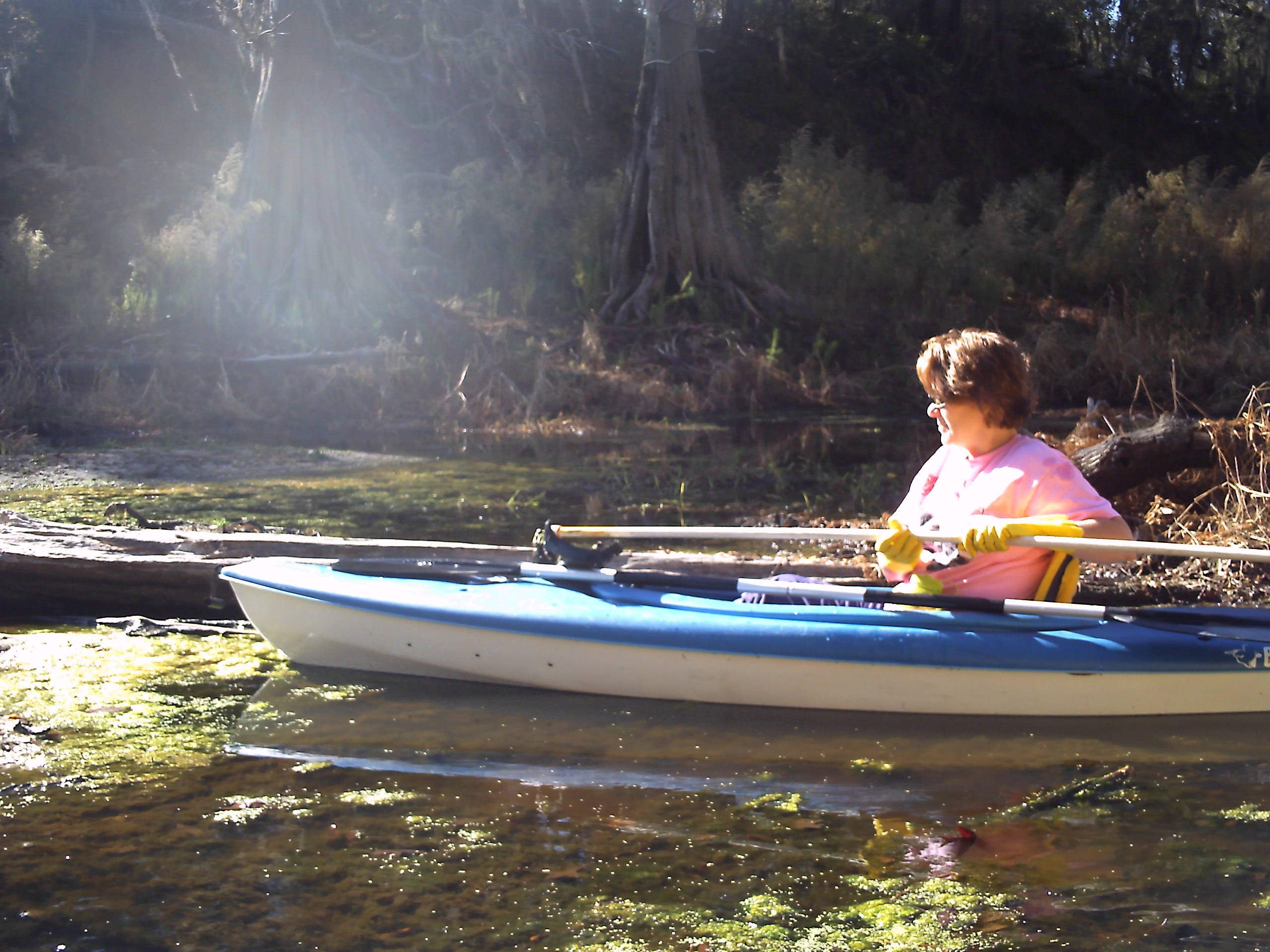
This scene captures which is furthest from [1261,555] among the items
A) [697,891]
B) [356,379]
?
[356,379]

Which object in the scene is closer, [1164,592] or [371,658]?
[371,658]

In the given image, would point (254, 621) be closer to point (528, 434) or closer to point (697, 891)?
point (697, 891)

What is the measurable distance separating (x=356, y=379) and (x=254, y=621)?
27.6ft

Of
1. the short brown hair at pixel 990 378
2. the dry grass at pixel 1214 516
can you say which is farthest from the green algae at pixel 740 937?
the dry grass at pixel 1214 516

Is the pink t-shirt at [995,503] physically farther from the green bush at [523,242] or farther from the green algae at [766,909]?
the green bush at [523,242]

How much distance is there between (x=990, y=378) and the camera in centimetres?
349

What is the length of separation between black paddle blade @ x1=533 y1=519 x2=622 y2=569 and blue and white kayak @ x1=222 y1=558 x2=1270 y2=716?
13 centimetres

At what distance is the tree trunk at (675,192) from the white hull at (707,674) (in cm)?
1010

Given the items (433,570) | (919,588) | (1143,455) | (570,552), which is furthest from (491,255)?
(919,588)

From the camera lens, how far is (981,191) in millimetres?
21750

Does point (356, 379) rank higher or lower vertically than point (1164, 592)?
higher

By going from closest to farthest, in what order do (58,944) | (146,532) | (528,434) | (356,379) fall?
(58,944) < (146,532) < (528,434) < (356,379)

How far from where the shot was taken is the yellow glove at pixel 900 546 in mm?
3531

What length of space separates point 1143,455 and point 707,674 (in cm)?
260
